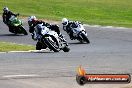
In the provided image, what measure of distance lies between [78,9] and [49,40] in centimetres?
2889

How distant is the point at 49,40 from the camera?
78.3 ft

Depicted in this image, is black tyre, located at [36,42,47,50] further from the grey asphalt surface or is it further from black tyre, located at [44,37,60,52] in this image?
the grey asphalt surface

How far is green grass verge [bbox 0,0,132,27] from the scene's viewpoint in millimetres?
46656

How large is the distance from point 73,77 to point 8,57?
5.46m

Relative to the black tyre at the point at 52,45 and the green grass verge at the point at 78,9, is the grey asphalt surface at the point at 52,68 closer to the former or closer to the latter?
the black tyre at the point at 52,45

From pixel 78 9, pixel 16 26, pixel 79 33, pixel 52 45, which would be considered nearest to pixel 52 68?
pixel 52 45

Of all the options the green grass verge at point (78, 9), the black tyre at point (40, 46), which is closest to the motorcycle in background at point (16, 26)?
the green grass verge at point (78, 9)

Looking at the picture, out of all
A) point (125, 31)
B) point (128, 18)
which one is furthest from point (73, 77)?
point (128, 18)

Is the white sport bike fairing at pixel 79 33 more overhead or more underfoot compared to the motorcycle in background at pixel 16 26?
more overhead

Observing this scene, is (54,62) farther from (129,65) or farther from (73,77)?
(73,77)

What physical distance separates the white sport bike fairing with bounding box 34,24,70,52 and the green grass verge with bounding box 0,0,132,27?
1724 cm

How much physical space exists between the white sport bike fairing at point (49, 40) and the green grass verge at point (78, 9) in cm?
1724

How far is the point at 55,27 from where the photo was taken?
80.9 feet

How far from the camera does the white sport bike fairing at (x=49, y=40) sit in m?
23.7
